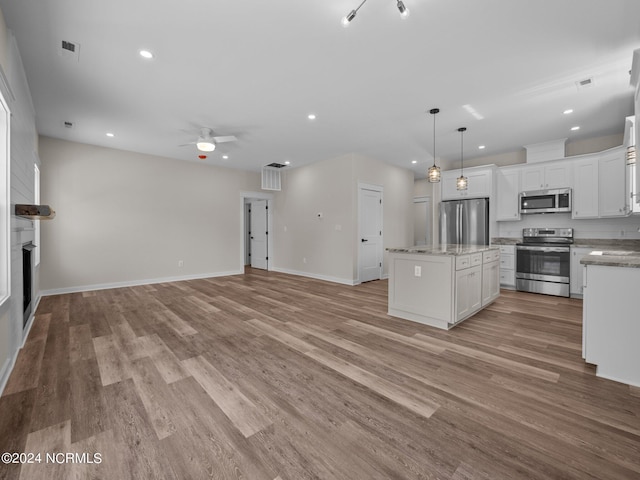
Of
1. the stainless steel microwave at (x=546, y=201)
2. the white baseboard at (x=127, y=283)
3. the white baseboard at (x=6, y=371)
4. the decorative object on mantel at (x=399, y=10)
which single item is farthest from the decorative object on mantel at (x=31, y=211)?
the stainless steel microwave at (x=546, y=201)

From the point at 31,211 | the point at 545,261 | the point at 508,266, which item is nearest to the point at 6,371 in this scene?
the point at 31,211

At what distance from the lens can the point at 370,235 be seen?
21.1 feet

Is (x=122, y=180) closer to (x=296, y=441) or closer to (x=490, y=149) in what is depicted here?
(x=296, y=441)

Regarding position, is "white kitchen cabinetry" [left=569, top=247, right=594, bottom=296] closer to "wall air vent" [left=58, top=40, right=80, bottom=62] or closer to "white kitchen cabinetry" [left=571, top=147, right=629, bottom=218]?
"white kitchen cabinetry" [left=571, top=147, right=629, bottom=218]

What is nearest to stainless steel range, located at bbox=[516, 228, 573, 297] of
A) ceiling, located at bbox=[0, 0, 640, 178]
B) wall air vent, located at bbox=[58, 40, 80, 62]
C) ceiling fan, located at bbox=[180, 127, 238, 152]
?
ceiling, located at bbox=[0, 0, 640, 178]

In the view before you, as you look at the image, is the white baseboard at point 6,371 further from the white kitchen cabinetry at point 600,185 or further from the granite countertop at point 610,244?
the white kitchen cabinetry at point 600,185

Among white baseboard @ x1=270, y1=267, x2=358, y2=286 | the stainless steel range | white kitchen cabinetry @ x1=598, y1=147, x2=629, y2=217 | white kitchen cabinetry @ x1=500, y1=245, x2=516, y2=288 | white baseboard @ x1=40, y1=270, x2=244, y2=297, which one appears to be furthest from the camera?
white baseboard @ x1=270, y1=267, x2=358, y2=286

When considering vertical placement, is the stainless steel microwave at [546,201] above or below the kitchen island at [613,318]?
above

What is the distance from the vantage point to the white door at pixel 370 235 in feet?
20.4

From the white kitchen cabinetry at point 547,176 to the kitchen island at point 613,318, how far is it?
3.65m

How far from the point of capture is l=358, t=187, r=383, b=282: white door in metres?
6.20

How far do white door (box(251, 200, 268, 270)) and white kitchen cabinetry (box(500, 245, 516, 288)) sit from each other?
5853 mm

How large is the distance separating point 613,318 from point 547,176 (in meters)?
4.04

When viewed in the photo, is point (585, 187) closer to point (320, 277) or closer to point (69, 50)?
point (320, 277)
